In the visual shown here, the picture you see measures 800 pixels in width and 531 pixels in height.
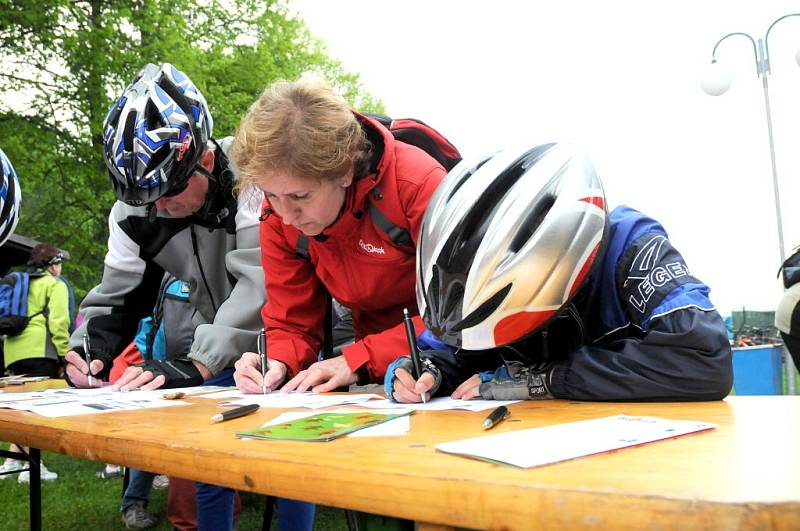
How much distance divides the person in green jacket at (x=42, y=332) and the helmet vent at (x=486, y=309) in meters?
5.75

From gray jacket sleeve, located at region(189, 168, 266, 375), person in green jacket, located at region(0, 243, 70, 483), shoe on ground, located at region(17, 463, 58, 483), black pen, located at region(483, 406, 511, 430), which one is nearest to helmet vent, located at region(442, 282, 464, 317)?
black pen, located at region(483, 406, 511, 430)

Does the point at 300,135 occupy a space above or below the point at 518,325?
above

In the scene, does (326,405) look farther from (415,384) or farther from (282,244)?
(282,244)

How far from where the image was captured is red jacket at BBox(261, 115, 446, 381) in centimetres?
230

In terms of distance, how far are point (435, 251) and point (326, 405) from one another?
478mm

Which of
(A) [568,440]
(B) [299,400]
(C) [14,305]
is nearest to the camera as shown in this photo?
(A) [568,440]

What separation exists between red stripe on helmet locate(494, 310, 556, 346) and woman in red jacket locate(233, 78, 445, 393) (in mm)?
620

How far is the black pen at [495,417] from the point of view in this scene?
1.32m

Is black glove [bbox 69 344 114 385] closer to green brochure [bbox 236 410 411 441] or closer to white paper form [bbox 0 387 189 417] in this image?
white paper form [bbox 0 387 189 417]

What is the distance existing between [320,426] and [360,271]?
1.05 meters

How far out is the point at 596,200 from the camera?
175 centimetres

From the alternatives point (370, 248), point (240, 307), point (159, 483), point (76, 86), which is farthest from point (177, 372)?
point (76, 86)

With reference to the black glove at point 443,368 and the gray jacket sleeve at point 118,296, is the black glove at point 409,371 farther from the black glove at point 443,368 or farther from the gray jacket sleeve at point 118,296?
the gray jacket sleeve at point 118,296

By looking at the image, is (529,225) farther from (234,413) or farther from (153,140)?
(153,140)
